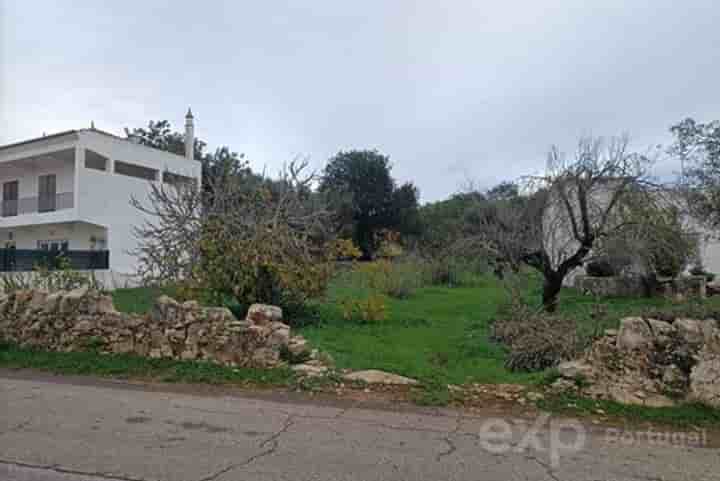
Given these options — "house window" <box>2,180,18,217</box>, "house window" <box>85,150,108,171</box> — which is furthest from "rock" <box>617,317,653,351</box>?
"house window" <box>2,180,18,217</box>

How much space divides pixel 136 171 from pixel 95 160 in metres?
2.19

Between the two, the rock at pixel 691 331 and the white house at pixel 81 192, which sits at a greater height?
the white house at pixel 81 192

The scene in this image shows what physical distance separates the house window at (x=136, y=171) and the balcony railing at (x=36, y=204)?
310 centimetres

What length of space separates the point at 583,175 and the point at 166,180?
2171 cm

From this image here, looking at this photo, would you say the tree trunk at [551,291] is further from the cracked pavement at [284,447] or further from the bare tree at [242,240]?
the cracked pavement at [284,447]

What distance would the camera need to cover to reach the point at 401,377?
6.60 metres

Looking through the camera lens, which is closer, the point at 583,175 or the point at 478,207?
the point at 583,175

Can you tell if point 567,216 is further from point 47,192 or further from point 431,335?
point 47,192

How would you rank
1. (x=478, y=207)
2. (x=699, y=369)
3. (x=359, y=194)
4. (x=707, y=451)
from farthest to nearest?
(x=359, y=194) → (x=478, y=207) → (x=699, y=369) → (x=707, y=451)

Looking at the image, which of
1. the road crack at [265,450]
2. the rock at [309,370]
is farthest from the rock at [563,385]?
the road crack at [265,450]

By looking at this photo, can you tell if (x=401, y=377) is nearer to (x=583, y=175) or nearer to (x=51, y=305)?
(x=51, y=305)

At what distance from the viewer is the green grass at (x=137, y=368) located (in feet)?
21.9

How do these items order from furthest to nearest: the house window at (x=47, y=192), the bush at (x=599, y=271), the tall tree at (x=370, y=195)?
the tall tree at (x=370, y=195), the house window at (x=47, y=192), the bush at (x=599, y=271)

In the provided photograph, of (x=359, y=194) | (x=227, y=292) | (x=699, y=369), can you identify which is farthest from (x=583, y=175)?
(x=359, y=194)
